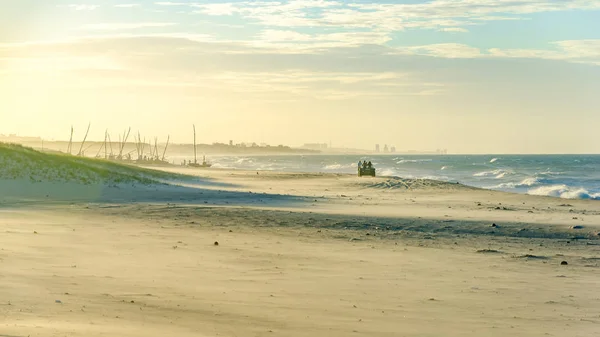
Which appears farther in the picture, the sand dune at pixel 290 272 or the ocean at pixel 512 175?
the ocean at pixel 512 175

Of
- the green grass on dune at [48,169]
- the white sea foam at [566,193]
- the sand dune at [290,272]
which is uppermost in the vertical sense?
the green grass on dune at [48,169]

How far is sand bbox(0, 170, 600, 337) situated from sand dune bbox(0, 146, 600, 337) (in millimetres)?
33

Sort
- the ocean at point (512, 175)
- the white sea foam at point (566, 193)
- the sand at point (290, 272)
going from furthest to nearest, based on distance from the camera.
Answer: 1. the ocean at point (512, 175)
2. the white sea foam at point (566, 193)
3. the sand at point (290, 272)

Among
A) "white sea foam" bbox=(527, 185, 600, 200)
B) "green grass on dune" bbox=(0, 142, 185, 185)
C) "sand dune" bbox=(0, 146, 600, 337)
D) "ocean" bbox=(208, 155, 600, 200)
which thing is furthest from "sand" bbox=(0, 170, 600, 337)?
"ocean" bbox=(208, 155, 600, 200)

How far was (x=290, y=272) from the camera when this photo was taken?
1414 cm

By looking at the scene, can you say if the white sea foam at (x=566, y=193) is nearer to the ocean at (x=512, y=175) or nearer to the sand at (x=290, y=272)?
the ocean at (x=512, y=175)

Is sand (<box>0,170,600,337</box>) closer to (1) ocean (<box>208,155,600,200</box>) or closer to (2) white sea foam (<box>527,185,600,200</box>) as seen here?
(2) white sea foam (<box>527,185,600,200</box>)

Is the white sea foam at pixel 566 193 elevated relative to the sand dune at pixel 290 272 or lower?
lower

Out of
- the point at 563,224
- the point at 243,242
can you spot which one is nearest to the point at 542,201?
the point at 563,224

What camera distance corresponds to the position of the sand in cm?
1005

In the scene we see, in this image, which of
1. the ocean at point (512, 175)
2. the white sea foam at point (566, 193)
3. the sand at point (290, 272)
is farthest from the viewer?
the ocean at point (512, 175)

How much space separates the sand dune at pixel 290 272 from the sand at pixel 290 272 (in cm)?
3

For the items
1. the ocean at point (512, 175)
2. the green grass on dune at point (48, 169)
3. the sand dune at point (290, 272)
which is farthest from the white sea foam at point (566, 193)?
the green grass on dune at point (48, 169)

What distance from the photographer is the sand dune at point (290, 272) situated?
396 inches
